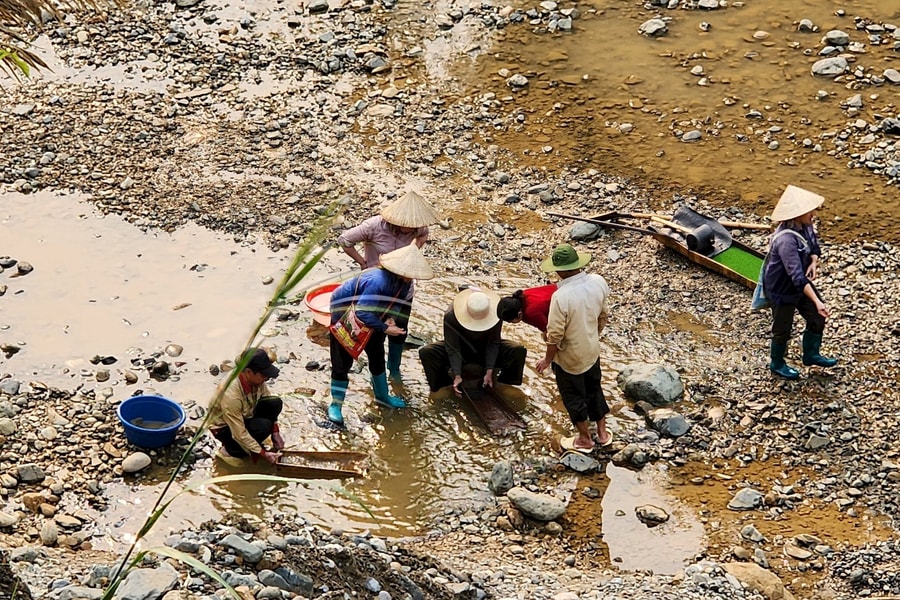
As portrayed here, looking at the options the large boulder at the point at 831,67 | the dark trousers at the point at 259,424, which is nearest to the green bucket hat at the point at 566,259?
the dark trousers at the point at 259,424

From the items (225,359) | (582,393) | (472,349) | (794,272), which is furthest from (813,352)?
(225,359)

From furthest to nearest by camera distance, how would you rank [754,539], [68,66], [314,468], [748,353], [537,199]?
1. [68,66]
2. [537,199]
3. [748,353]
4. [314,468]
5. [754,539]

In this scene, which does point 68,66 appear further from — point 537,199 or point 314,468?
point 314,468

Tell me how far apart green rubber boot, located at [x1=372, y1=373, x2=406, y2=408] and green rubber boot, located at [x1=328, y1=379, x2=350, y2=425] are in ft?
0.77

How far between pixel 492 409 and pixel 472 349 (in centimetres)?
47

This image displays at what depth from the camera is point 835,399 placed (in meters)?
7.80

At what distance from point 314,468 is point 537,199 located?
400cm

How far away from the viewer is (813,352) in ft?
26.2

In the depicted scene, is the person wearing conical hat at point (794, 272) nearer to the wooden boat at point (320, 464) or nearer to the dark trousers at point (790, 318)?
the dark trousers at point (790, 318)

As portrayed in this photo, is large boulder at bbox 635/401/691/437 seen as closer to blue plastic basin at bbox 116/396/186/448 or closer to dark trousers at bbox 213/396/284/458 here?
dark trousers at bbox 213/396/284/458

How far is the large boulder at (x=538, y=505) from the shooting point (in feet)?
22.4

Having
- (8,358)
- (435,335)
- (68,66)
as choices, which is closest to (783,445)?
(435,335)

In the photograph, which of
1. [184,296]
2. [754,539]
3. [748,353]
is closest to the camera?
[754,539]

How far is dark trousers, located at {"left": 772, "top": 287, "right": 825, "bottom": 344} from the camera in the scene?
770 centimetres
